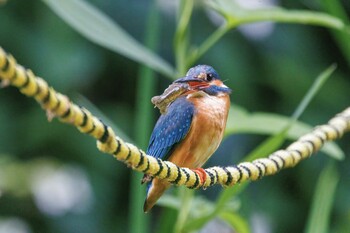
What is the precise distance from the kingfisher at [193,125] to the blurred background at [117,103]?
1378mm

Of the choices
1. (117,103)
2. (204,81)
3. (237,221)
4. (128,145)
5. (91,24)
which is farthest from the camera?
(117,103)

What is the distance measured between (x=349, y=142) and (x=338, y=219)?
0.28 metres

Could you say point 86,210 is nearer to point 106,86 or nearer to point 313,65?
point 106,86

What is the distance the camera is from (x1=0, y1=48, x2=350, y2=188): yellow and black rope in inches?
14.1

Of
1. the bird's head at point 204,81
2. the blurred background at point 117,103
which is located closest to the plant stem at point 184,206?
the bird's head at point 204,81

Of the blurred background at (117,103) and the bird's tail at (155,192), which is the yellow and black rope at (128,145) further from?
the blurred background at (117,103)

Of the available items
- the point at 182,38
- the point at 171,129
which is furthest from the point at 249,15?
the point at 171,129

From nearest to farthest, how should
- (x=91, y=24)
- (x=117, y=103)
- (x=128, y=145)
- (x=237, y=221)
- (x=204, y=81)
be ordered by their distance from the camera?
(x=128, y=145) < (x=204, y=81) < (x=91, y=24) < (x=237, y=221) < (x=117, y=103)

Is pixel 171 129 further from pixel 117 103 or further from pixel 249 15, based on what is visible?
pixel 117 103

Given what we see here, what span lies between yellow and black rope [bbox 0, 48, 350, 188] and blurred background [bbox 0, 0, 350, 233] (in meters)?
1.34

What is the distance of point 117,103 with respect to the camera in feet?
7.15

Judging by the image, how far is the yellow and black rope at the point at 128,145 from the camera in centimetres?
36

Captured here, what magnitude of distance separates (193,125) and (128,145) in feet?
0.60

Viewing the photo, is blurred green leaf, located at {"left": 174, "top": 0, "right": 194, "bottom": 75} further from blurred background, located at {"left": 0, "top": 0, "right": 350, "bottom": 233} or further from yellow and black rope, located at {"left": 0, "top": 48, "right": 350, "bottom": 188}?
blurred background, located at {"left": 0, "top": 0, "right": 350, "bottom": 233}
